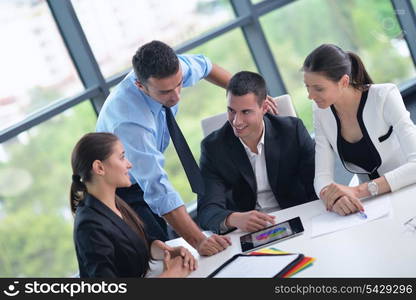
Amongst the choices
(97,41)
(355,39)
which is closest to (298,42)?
(355,39)

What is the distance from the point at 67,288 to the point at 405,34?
375 cm

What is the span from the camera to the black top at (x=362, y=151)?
2.67 meters

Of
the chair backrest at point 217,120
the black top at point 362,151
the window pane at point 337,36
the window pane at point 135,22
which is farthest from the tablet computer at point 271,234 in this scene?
the window pane at point 337,36

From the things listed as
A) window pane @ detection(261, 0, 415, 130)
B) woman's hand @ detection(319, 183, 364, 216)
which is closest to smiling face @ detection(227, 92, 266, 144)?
woman's hand @ detection(319, 183, 364, 216)

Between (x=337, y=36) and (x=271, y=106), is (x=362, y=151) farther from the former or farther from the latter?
(x=337, y=36)

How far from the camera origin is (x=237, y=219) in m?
2.54

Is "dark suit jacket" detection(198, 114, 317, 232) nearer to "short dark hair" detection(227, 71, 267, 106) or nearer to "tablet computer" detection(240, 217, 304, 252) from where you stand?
"short dark hair" detection(227, 71, 267, 106)

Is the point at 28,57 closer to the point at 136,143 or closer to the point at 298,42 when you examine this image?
the point at 136,143

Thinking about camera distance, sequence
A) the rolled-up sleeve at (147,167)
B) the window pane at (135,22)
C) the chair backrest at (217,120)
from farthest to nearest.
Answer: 1. the window pane at (135,22)
2. the chair backrest at (217,120)
3. the rolled-up sleeve at (147,167)

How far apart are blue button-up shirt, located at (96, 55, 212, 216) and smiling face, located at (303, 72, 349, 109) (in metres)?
0.69

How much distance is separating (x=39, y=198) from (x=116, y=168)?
185 centimetres

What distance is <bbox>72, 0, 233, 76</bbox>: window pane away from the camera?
13.9 ft

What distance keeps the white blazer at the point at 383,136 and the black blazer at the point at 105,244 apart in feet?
2.56

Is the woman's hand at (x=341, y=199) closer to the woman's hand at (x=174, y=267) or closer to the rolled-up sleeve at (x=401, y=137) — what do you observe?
the rolled-up sleeve at (x=401, y=137)
